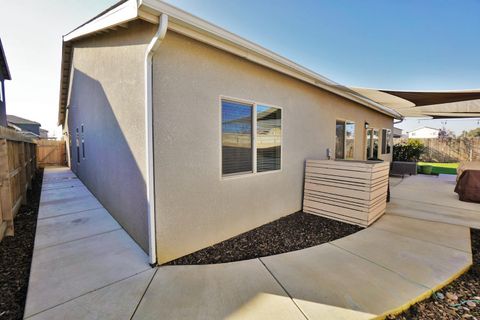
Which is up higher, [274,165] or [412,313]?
[274,165]

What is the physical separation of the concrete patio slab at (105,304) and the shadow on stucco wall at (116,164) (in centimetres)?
72

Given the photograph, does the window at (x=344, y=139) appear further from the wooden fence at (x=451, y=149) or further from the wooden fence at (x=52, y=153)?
the wooden fence at (x=52, y=153)

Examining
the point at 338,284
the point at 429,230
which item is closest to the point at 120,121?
the point at 338,284

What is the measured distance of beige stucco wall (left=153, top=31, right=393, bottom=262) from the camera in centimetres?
271

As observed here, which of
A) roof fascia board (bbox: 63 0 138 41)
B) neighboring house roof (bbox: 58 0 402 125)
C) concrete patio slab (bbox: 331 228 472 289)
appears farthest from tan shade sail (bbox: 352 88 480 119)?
roof fascia board (bbox: 63 0 138 41)

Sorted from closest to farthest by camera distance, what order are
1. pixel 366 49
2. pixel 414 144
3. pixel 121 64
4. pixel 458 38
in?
pixel 121 64 < pixel 458 38 < pixel 366 49 < pixel 414 144

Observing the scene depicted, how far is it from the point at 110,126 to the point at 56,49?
699cm

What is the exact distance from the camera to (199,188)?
309 centimetres

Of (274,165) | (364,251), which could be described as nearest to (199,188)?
(274,165)

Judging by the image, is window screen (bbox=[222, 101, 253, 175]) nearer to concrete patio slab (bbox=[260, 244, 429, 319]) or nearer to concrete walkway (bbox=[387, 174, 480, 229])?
concrete patio slab (bbox=[260, 244, 429, 319])

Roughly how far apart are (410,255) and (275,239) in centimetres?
197

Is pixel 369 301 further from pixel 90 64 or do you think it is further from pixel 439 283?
pixel 90 64

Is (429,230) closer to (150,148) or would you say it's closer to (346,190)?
(346,190)

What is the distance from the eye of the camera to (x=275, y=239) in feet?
11.7
